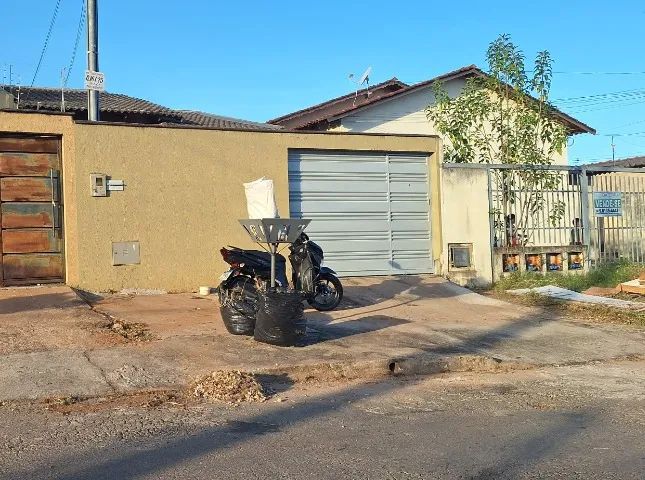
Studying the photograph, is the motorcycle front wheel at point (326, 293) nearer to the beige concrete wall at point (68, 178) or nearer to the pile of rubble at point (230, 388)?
the beige concrete wall at point (68, 178)

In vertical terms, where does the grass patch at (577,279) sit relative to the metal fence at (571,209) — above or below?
below

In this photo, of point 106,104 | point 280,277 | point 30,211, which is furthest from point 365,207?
point 106,104

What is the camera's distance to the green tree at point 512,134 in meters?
15.8

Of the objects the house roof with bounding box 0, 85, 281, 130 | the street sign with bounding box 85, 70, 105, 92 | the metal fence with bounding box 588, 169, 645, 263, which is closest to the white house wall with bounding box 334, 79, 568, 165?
the house roof with bounding box 0, 85, 281, 130

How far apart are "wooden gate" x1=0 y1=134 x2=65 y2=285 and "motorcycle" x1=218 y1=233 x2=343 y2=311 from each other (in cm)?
376

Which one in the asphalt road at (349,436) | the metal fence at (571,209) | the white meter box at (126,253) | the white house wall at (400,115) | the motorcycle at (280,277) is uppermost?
the white house wall at (400,115)

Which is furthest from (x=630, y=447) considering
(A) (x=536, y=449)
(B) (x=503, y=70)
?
(B) (x=503, y=70)

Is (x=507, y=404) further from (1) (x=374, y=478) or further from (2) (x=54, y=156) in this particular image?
(2) (x=54, y=156)

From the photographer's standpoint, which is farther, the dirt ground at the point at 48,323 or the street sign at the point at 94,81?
the street sign at the point at 94,81

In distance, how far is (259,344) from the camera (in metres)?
8.62

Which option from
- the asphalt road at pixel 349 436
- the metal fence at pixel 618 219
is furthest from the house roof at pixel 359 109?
the asphalt road at pixel 349 436

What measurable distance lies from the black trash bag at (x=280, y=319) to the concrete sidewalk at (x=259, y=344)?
0.13 metres

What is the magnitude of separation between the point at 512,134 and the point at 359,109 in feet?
34.3

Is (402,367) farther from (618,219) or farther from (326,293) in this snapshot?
(618,219)
